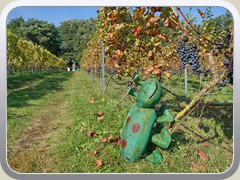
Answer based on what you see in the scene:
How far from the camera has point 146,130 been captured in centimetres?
338

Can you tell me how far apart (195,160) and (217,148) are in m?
0.63

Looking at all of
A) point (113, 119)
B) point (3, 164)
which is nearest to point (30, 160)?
point (3, 164)

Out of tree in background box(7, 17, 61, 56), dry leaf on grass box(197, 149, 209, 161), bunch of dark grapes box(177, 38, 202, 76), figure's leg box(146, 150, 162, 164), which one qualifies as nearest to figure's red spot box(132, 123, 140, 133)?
figure's leg box(146, 150, 162, 164)

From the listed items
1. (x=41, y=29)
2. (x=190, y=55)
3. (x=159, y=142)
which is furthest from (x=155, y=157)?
(x=41, y=29)

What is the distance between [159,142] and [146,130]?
20 cm

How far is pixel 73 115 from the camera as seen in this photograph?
252 inches

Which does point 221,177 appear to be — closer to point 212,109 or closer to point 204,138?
point 204,138

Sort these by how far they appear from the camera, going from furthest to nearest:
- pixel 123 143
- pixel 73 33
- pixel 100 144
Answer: pixel 73 33
pixel 100 144
pixel 123 143

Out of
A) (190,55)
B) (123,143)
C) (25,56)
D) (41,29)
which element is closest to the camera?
(123,143)

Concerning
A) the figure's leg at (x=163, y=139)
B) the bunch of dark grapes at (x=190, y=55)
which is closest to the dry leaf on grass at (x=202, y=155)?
the figure's leg at (x=163, y=139)

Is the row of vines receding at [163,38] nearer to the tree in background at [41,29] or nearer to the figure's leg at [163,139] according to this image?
the figure's leg at [163,139]

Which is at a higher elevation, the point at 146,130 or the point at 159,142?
the point at 146,130

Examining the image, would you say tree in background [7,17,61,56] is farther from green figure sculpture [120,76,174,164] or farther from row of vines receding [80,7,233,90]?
green figure sculpture [120,76,174,164]

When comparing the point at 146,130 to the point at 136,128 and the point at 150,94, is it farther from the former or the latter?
the point at 150,94
